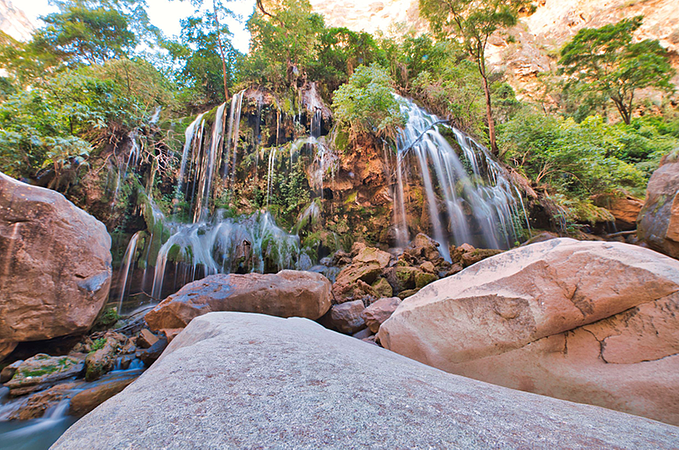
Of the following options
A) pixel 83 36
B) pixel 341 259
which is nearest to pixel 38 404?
→ pixel 341 259

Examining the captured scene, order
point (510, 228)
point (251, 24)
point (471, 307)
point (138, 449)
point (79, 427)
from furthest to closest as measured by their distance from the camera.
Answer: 1. point (251, 24)
2. point (510, 228)
3. point (471, 307)
4. point (79, 427)
5. point (138, 449)

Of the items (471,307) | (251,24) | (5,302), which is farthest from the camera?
(251,24)

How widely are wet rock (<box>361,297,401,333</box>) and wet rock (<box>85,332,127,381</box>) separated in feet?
12.4

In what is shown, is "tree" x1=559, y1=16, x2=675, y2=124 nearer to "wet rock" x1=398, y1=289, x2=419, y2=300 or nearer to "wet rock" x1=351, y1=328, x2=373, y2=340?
"wet rock" x1=398, y1=289, x2=419, y2=300

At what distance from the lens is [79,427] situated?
0.84m

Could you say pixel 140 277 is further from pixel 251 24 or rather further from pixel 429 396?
pixel 251 24

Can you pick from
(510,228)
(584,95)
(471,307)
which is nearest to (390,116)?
(510,228)

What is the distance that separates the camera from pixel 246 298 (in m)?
4.02

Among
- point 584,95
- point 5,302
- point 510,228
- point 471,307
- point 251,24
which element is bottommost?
point 471,307

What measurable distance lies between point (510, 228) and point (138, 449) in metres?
10.8

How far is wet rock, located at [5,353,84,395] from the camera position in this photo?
3.04 metres

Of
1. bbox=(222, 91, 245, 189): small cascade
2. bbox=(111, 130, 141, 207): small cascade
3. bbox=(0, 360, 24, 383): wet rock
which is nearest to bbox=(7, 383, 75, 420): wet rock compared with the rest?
bbox=(0, 360, 24, 383): wet rock

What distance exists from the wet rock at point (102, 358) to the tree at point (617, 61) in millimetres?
23162

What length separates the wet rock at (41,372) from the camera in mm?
3039
